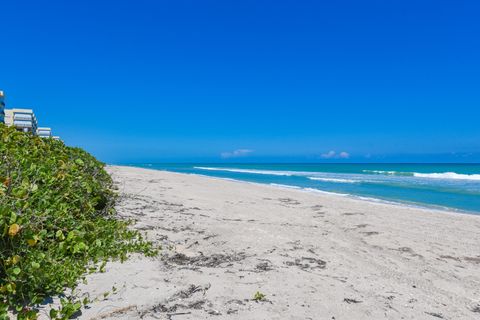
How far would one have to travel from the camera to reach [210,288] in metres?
3.24

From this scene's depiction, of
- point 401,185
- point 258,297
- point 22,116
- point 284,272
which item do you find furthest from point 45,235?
point 22,116

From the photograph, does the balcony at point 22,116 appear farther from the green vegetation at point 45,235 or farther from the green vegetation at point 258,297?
the green vegetation at point 258,297

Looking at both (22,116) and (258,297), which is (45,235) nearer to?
(258,297)

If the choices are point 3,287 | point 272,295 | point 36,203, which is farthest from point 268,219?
point 3,287

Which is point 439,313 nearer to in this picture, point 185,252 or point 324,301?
point 324,301

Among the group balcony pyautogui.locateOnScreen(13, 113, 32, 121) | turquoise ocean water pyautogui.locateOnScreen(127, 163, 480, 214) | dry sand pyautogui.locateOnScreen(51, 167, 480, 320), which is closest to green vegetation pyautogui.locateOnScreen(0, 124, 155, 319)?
dry sand pyautogui.locateOnScreen(51, 167, 480, 320)

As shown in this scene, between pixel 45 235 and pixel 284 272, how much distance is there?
2.30 metres

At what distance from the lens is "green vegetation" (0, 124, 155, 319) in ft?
8.54

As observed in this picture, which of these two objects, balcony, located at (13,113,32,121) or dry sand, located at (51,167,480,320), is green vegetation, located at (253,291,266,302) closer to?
dry sand, located at (51,167,480,320)

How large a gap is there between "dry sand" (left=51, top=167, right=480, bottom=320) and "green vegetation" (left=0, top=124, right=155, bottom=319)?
0.21 metres

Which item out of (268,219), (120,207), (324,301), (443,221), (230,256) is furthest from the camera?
(443,221)

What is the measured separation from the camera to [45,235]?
3119mm

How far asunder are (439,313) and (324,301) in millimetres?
1078

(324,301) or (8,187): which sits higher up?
(8,187)
